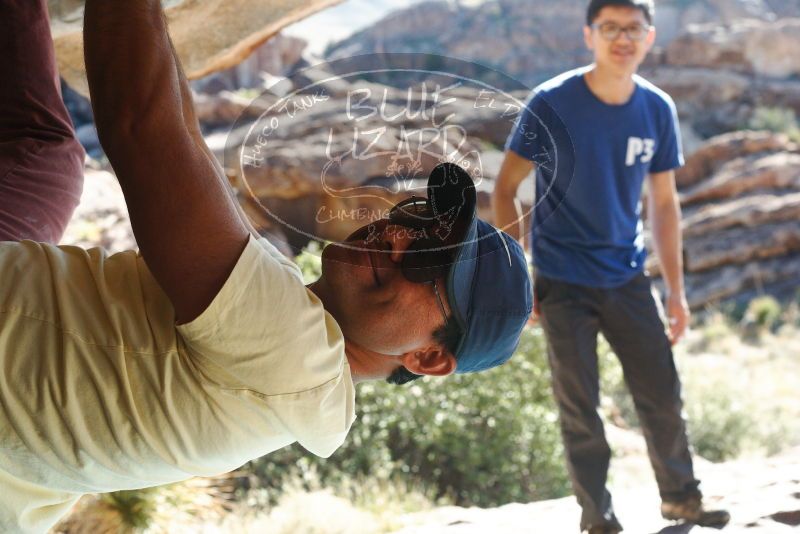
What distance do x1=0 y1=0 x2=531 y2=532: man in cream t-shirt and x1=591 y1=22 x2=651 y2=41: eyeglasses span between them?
1723mm

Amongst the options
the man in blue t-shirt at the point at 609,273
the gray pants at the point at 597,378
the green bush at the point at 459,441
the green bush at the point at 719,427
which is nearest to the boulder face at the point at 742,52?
the green bush at the point at 719,427

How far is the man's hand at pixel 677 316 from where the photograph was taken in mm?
3259

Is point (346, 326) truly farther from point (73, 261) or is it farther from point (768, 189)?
point (768, 189)

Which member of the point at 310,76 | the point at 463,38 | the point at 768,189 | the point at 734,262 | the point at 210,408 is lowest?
the point at 463,38

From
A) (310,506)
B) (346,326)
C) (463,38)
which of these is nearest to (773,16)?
(463,38)

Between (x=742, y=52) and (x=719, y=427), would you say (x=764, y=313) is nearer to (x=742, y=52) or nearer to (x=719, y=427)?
(x=719, y=427)

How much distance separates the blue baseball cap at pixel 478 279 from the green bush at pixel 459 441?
388cm

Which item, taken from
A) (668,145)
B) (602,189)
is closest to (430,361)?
(602,189)

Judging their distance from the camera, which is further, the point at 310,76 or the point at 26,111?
the point at 26,111

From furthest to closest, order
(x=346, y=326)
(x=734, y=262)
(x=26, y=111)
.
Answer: (x=734, y=262) < (x=26, y=111) < (x=346, y=326)

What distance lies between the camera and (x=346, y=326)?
1403 millimetres

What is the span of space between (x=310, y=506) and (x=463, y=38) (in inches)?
1086

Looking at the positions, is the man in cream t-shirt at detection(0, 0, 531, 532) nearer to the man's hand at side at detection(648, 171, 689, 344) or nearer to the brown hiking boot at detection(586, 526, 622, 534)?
the brown hiking boot at detection(586, 526, 622, 534)

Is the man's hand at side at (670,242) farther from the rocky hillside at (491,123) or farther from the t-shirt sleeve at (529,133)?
the t-shirt sleeve at (529,133)
